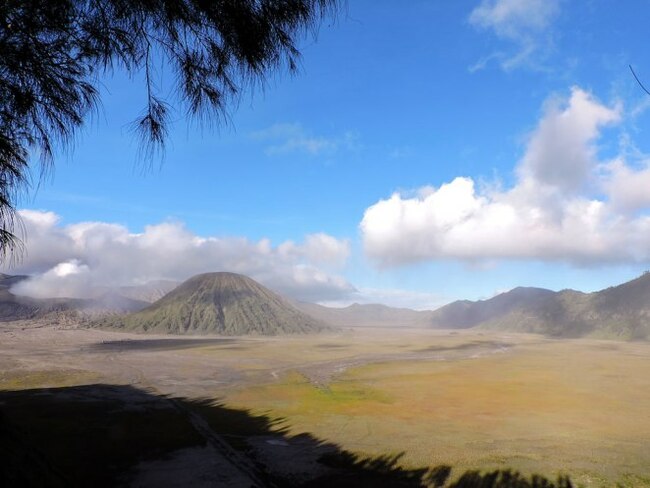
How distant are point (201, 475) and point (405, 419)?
14.4 meters

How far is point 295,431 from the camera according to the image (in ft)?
78.5

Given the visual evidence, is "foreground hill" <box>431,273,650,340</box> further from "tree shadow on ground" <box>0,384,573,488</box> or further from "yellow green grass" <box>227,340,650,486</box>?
"tree shadow on ground" <box>0,384,573,488</box>

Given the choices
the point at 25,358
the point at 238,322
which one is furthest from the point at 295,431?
the point at 238,322

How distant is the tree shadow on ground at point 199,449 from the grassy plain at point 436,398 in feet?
2.87

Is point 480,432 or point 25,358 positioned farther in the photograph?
point 25,358

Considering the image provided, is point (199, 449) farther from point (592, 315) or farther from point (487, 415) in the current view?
point (592, 315)

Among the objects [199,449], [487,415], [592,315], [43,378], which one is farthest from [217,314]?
[199,449]

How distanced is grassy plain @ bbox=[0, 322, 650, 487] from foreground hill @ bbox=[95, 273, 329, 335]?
76.2 meters

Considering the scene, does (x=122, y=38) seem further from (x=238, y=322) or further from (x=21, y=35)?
(x=238, y=322)

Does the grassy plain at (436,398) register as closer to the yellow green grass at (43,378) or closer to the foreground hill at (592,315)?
the yellow green grass at (43,378)

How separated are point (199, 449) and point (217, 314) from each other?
5542 inches

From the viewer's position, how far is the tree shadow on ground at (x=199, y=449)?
16062 millimetres

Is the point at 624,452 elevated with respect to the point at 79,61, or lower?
lower

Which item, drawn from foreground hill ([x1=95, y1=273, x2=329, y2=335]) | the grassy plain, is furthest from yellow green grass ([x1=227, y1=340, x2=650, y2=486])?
foreground hill ([x1=95, y1=273, x2=329, y2=335])
